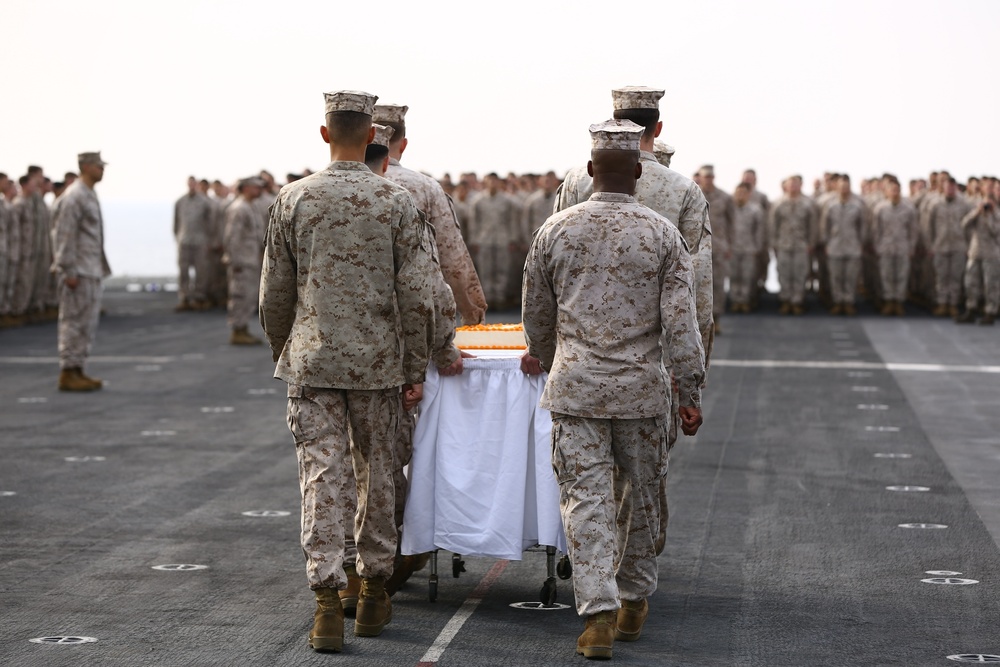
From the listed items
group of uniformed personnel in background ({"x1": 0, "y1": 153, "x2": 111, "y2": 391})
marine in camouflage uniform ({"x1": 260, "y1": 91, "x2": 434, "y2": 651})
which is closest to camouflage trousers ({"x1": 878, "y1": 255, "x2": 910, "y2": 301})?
group of uniformed personnel in background ({"x1": 0, "y1": 153, "x2": 111, "y2": 391})

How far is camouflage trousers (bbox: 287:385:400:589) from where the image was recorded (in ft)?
17.8

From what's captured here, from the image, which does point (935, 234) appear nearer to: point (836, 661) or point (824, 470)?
point (824, 470)

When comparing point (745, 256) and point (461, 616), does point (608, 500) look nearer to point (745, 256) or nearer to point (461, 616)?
point (461, 616)

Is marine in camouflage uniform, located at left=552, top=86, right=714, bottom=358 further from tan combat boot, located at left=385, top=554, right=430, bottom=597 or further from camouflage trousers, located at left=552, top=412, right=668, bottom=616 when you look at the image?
tan combat boot, located at left=385, top=554, right=430, bottom=597

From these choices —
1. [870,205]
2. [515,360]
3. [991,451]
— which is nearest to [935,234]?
[870,205]

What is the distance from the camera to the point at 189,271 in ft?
83.3

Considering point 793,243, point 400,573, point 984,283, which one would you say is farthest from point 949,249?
point 400,573

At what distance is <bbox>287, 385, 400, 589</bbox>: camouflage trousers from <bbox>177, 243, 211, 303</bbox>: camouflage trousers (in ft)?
65.4

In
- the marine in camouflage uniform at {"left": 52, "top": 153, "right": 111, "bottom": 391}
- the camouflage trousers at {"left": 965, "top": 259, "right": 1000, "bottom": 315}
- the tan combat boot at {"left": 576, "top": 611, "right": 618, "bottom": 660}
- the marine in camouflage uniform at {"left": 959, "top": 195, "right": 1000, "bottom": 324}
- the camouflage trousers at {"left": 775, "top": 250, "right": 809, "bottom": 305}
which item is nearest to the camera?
the tan combat boot at {"left": 576, "top": 611, "right": 618, "bottom": 660}

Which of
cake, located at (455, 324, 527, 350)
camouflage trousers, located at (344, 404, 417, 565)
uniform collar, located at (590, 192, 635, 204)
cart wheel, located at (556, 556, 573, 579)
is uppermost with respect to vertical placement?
uniform collar, located at (590, 192, 635, 204)

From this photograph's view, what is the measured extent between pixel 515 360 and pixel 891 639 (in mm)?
1714

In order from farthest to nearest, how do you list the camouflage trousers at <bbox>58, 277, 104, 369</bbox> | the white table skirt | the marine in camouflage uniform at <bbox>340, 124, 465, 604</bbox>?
the camouflage trousers at <bbox>58, 277, 104, 369</bbox> → the white table skirt → the marine in camouflage uniform at <bbox>340, 124, 465, 604</bbox>

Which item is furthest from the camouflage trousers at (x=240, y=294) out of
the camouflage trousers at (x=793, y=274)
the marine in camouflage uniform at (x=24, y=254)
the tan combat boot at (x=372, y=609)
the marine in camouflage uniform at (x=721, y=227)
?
the tan combat boot at (x=372, y=609)

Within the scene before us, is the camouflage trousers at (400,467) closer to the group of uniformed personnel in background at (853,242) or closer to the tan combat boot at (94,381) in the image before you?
the tan combat boot at (94,381)
